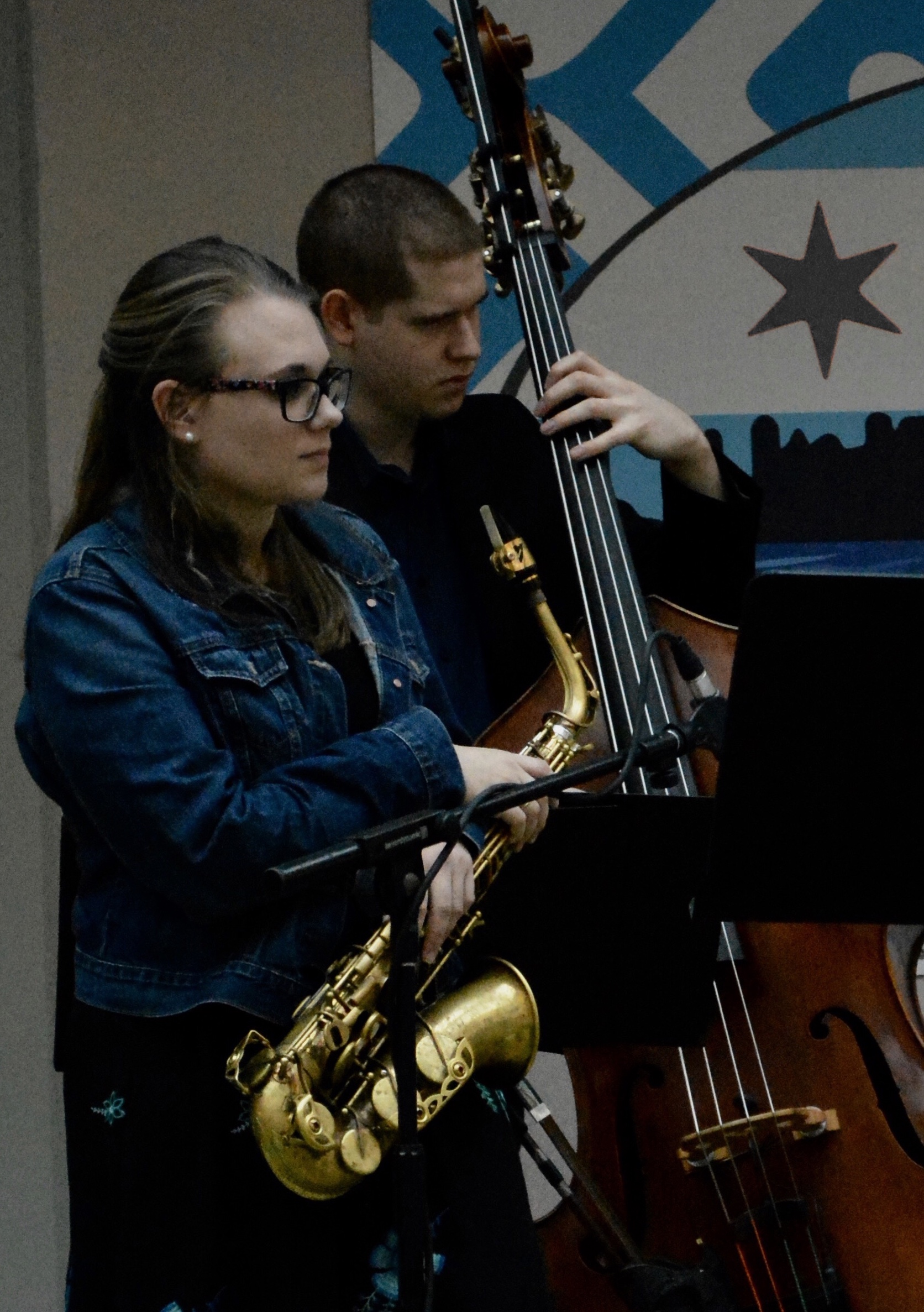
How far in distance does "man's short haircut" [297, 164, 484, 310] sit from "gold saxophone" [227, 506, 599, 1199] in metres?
1.05

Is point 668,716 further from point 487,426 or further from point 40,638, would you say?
point 40,638

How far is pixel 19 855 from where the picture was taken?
302cm

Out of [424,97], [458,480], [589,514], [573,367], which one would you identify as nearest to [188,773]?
[589,514]

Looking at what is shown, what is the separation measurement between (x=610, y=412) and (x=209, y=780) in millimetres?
914

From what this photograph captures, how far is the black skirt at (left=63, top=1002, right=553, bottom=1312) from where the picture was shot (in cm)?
135

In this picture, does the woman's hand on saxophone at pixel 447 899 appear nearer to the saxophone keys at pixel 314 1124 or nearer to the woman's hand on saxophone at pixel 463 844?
the woman's hand on saxophone at pixel 463 844

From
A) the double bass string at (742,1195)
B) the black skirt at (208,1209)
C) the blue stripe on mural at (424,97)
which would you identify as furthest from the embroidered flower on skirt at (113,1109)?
the blue stripe on mural at (424,97)

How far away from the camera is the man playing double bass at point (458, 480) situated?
222 cm

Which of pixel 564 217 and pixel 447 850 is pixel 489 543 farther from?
pixel 447 850

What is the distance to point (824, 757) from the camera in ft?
4.50

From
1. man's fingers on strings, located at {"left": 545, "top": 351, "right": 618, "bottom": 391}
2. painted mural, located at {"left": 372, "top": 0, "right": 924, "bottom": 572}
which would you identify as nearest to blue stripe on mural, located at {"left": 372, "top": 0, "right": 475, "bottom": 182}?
painted mural, located at {"left": 372, "top": 0, "right": 924, "bottom": 572}

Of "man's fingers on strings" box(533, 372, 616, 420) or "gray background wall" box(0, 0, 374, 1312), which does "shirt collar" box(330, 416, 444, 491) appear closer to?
"man's fingers on strings" box(533, 372, 616, 420)

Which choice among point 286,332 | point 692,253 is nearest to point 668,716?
point 286,332

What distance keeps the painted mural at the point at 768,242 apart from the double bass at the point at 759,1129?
119 centimetres
